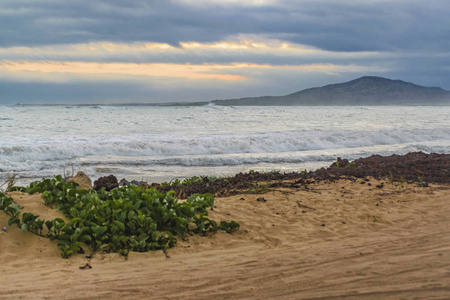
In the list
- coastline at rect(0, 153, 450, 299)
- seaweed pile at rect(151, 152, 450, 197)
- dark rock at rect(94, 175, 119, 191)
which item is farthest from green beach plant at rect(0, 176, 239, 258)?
seaweed pile at rect(151, 152, 450, 197)

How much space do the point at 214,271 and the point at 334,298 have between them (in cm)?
114

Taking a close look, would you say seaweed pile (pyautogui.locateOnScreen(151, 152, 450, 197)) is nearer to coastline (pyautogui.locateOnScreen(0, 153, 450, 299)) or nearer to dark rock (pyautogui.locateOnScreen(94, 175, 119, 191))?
dark rock (pyautogui.locateOnScreen(94, 175, 119, 191))

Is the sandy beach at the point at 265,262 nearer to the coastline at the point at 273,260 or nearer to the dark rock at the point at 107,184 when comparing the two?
the coastline at the point at 273,260

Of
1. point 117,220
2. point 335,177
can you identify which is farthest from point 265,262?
point 335,177

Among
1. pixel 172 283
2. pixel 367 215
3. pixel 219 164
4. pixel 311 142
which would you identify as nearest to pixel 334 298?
pixel 172 283

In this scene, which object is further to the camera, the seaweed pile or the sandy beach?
the seaweed pile

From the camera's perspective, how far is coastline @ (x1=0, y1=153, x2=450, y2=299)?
3.49m

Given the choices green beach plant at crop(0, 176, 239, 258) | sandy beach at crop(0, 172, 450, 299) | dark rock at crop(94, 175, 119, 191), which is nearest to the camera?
sandy beach at crop(0, 172, 450, 299)

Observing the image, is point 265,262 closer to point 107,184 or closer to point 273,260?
point 273,260

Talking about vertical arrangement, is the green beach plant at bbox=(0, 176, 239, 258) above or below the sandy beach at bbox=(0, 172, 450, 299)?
above

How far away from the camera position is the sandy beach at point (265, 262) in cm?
348

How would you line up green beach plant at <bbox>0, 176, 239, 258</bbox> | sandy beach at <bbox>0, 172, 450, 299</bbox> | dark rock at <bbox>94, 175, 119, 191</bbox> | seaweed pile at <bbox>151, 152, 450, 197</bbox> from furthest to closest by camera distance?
1. seaweed pile at <bbox>151, 152, 450, 197</bbox>
2. dark rock at <bbox>94, 175, 119, 191</bbox>
3. green beach plant at <bbox>0, 176, 239, 258</bbox>
4. sandy beach at <bbox>0, 172, 450, 299</bbox>

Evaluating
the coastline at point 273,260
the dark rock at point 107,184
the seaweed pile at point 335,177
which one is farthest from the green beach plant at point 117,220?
the seaweed pile at point 335,177

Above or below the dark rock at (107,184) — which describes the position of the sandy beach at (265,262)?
below
